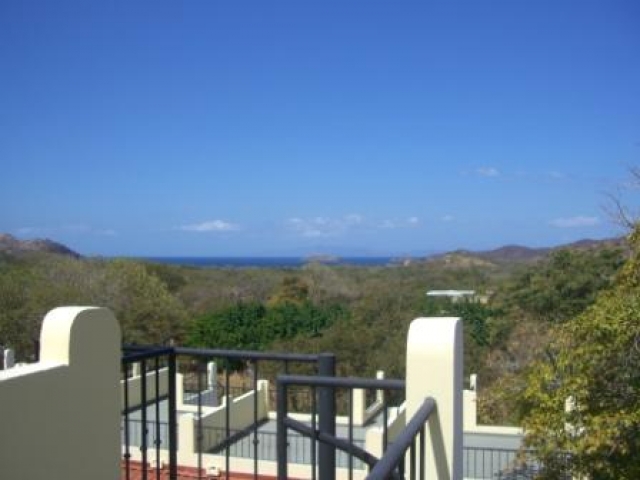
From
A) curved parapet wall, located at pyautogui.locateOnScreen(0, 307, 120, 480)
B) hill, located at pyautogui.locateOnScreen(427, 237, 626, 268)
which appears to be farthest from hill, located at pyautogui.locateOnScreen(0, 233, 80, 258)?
curved parapet wall, located at pyautogui.locateOnScreen(0, 307, 120, 480)

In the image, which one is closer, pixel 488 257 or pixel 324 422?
pixel 324 422

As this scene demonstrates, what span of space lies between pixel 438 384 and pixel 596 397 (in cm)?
532

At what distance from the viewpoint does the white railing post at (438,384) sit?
2221 mm

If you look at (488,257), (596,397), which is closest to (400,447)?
(596,397)

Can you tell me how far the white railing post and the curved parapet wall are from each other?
1.39 metres

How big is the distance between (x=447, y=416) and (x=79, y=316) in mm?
1554

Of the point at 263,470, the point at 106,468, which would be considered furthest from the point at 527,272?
the point at 106,468

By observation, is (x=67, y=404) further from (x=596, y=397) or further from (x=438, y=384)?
(x=596, y=397)

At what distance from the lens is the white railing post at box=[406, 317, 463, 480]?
2.22 meters

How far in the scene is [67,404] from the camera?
9.04 feet

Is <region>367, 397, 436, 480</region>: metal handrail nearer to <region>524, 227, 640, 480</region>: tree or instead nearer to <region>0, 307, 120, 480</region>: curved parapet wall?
<region>0, 307, 120, 480</region>: curved parapet wall

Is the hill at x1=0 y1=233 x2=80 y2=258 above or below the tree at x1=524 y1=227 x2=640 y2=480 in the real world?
above

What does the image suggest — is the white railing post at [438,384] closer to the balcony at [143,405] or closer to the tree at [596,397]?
the balcony at [143,405]

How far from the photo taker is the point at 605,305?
6914 millimetres
